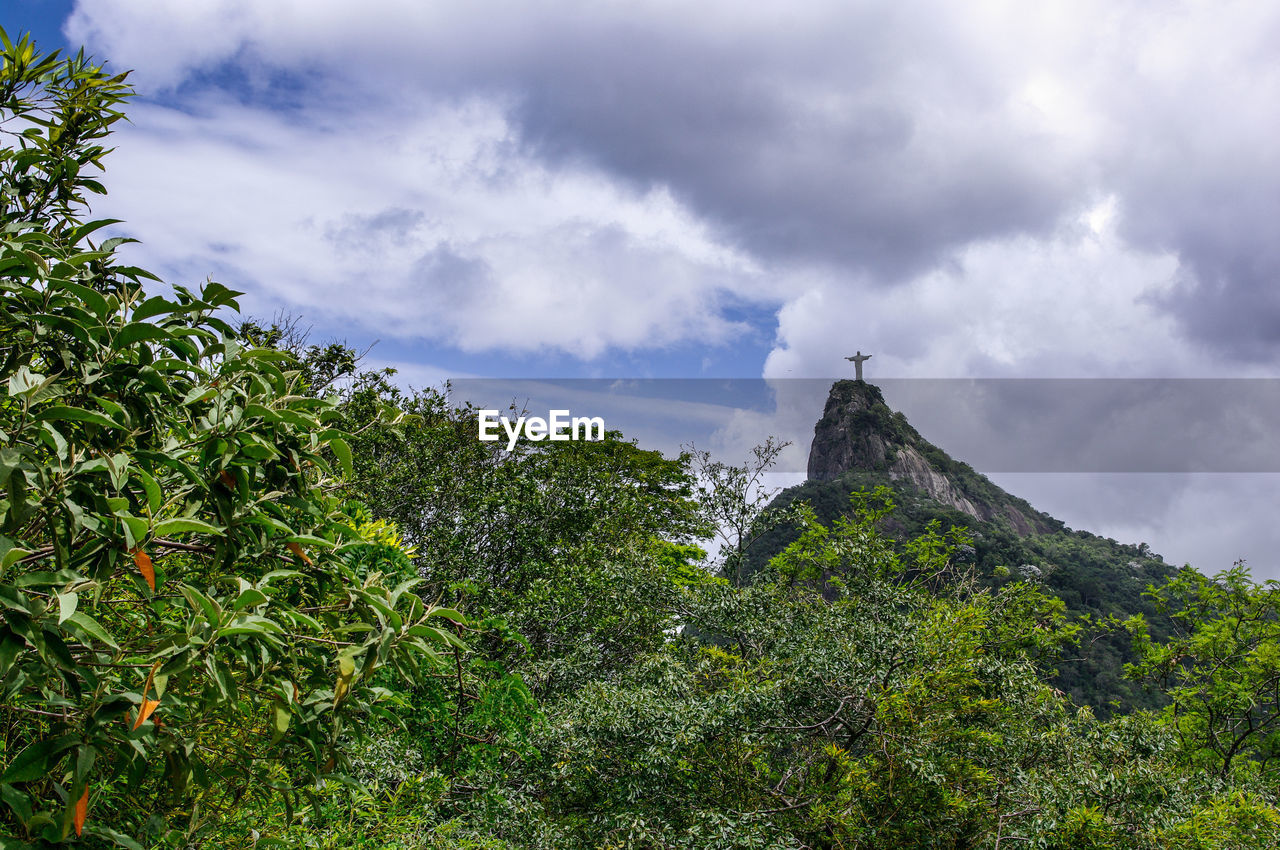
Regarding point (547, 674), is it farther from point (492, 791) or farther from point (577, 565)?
point (492, 791)

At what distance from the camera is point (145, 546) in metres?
2.03

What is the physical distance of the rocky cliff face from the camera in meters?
54.6

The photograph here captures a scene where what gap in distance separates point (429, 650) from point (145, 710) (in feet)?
2.01

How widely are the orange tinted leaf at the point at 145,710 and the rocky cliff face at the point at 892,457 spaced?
53236mm

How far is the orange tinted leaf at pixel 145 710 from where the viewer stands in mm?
1649

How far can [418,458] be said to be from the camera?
1385 centimetres

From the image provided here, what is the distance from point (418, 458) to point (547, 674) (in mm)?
5462

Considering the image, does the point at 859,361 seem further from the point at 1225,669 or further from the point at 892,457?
the point at 1225,669

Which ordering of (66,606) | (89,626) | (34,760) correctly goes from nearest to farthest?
1. (66,606)
2. (89,626)
3. (34,760)

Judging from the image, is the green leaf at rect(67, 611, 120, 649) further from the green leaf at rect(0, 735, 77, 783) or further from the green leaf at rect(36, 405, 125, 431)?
the green leaf at rect(36, 405, 125, 431)

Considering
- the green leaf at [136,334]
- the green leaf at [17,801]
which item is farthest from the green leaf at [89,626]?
the green leaf at [136,334]

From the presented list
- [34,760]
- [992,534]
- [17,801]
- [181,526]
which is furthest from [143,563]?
[992,534]

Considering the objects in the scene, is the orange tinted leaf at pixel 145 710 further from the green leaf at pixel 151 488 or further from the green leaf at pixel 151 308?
the green leaf at pixel 151 308

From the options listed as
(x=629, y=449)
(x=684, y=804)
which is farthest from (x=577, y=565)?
(x=629, y=449)
